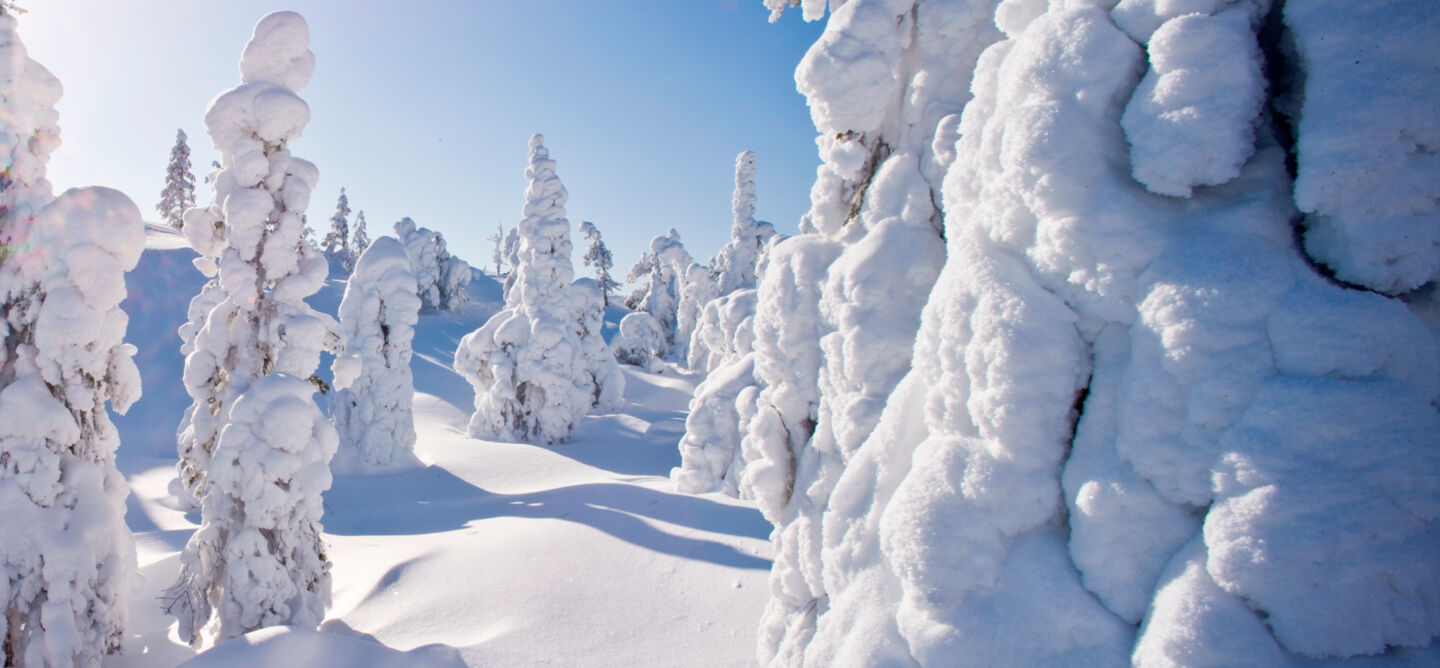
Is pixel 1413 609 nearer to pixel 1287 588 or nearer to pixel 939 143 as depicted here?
pixel 1287 588

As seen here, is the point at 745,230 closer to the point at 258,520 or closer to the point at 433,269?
the point at 433,269

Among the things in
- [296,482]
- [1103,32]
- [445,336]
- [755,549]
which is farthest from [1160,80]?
[445,336]

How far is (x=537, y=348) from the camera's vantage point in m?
20.0

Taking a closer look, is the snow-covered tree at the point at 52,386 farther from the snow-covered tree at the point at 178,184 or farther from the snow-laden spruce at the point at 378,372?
the snow-covered tree at the point at 178,184

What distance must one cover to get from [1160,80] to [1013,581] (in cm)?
198

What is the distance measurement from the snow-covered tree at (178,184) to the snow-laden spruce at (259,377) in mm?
48046

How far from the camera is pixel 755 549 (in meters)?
7.79

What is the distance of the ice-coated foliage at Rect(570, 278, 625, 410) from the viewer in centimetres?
2245

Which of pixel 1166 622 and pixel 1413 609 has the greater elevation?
pixel 1413 609

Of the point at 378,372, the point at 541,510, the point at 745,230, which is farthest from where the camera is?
the point at 745,230

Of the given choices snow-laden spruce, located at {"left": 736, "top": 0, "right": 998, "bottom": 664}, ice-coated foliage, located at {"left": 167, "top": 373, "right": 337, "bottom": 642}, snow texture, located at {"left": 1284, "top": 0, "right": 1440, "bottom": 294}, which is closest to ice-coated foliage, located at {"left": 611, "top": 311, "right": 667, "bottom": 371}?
ice-coated foliage, located at {"left": 167, "top": 373, "right": 337, "bottom": 642}

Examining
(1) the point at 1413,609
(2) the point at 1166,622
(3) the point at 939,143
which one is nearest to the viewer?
(1) the point at 1413,609

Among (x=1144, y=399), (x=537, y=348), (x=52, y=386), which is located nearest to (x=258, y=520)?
(x=52, y=386)

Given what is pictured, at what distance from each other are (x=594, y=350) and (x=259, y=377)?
18.2 metres
